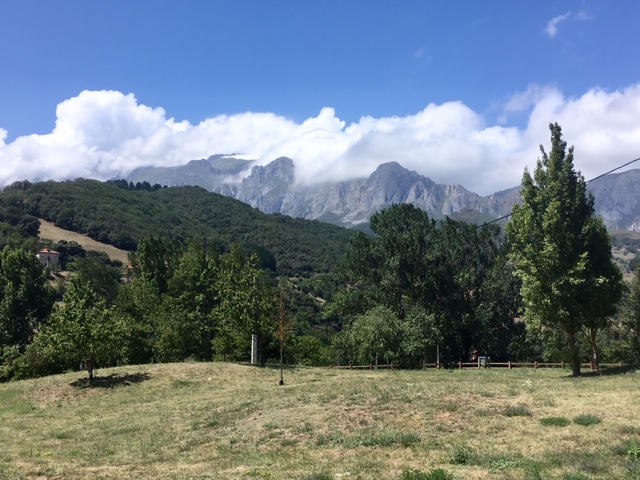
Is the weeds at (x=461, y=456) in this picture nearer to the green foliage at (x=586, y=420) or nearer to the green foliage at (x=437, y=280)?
the green foliage at (x=586, y=420)

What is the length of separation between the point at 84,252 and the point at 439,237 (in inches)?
5806

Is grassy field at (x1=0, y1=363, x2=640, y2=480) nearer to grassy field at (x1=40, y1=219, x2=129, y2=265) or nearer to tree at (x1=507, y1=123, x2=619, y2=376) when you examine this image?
tree at (x1=507, y1=123, x2=619, y2=376)

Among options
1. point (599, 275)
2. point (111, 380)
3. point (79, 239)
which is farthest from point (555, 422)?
point (79, 239)

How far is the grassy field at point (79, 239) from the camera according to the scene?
18025cm

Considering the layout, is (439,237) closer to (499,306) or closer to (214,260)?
(499,306)

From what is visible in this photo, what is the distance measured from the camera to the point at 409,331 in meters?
54.8

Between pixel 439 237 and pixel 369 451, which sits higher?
pixel 439 237

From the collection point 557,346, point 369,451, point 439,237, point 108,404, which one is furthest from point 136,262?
point 369,451

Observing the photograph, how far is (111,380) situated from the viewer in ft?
132

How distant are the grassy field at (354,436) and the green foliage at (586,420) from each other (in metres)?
0.03

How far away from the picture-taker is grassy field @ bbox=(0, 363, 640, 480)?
12.6 m

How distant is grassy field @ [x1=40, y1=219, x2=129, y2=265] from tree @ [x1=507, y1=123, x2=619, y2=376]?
166 meters

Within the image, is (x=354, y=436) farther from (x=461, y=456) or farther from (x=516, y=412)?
(x=516, y=412)

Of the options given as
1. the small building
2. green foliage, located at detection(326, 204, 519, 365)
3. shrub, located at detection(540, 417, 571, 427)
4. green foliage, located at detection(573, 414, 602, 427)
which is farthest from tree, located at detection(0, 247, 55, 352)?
the small building
